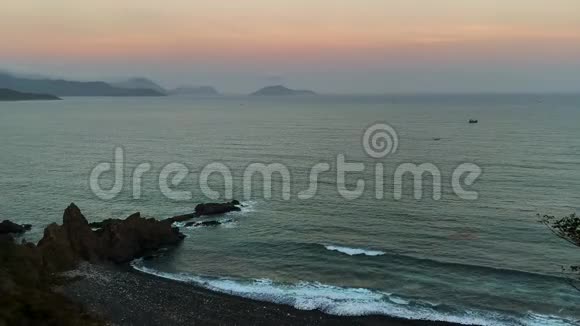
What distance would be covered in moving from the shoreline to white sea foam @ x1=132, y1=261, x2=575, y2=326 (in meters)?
0.75

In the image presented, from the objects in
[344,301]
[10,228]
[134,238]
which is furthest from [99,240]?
[344,301]

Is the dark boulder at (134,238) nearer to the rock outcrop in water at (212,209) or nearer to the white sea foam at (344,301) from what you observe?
the white sea foam at (344,301)

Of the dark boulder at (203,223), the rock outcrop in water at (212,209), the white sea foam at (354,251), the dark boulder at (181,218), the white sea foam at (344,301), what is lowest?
the white sea foam at (344,301)

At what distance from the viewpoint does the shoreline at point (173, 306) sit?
32.7 m

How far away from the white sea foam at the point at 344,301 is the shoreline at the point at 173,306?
753mm

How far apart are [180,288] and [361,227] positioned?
20534 millimetres

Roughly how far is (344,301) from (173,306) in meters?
11.5

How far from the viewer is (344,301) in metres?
35.7

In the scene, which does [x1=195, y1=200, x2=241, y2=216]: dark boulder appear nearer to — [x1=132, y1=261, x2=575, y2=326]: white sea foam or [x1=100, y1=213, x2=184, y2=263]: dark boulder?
[x1=100, y1=213, x2=184, y2=263]: dark boulder

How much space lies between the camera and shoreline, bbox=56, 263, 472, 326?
107 feet

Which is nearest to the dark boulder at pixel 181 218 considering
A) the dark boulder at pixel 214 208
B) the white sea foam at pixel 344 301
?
the dark boulder at pixel 214 208

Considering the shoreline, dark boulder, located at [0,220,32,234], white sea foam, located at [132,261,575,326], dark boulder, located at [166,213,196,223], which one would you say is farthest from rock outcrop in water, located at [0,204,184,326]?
white sea foam, located at [132,261,575,326]

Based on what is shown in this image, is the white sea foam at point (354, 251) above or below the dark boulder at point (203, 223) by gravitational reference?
below

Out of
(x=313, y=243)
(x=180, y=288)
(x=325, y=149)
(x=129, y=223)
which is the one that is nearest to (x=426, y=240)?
(x=313, y=243)
